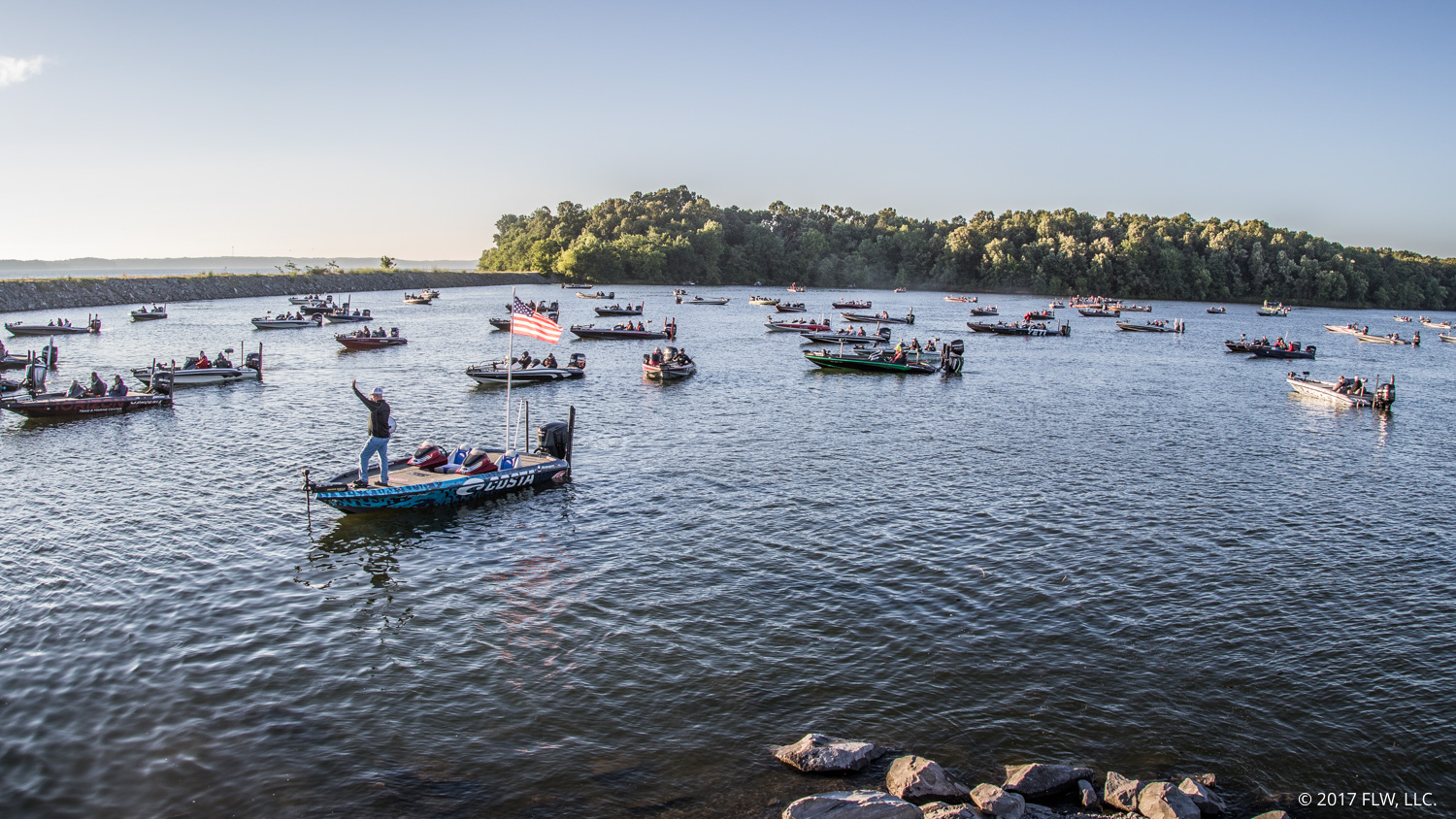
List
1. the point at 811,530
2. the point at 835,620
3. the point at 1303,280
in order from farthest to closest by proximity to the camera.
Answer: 1. the point at 1303,280
2. the point at 811,530
3. the point at 835,620

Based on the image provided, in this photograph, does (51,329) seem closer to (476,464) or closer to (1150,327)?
(476,464)

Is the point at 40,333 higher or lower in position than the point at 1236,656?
higher

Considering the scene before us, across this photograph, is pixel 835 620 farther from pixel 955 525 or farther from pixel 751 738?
pixel 955 525

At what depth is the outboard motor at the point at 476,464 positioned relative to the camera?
1050 inches

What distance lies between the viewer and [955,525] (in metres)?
25.3

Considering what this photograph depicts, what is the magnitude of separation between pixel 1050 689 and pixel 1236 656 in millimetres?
4554

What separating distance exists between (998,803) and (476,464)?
19.0m

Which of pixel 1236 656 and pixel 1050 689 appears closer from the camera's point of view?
pixel 1050 689

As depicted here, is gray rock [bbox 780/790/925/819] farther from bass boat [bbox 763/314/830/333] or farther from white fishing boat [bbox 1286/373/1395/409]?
bass boat [bbox 763/314/830/333]

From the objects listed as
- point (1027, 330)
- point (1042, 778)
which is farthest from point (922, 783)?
point (1027, 330)

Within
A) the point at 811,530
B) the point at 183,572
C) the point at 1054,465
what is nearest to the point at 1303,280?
the point at 1054,465

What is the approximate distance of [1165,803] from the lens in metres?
12.0

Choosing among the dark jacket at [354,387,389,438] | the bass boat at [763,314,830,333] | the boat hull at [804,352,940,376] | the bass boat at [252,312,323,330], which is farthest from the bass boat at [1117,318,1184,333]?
the dark jacket at [354,387,389,438]

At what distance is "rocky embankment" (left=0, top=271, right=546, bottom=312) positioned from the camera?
3922 inches
